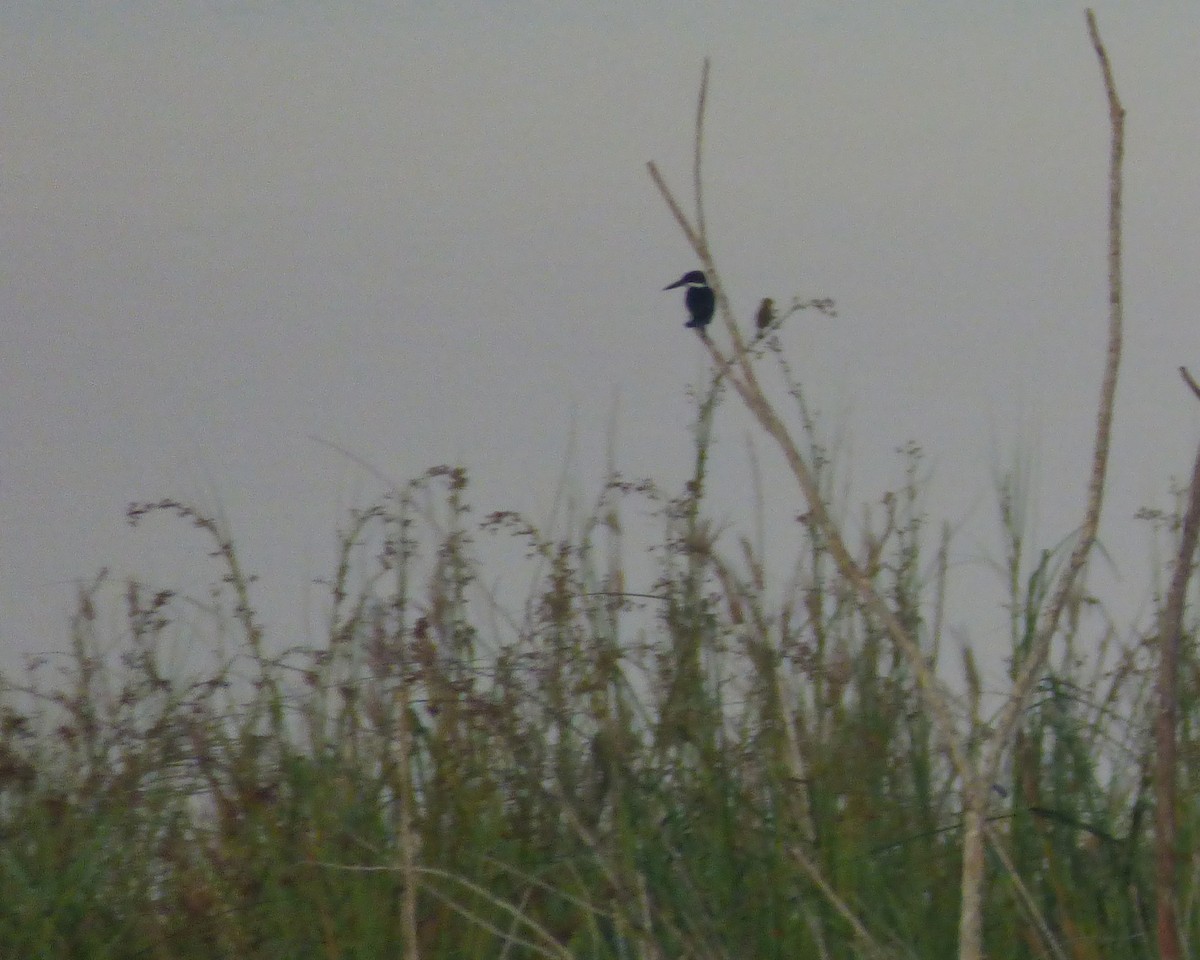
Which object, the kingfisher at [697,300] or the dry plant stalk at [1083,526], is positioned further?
the kingfisher at [697,300]

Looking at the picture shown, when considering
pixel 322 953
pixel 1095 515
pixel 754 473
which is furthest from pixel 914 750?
pixel 1095 515

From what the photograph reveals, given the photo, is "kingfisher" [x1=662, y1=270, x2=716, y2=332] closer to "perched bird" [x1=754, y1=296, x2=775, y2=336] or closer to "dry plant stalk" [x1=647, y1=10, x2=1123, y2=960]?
"perched bird" [x1=754, y1=296, x2=775, y2=336]

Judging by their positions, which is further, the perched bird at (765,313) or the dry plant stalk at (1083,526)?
the perched bird at (765,313)

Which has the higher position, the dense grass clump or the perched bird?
the perched bird

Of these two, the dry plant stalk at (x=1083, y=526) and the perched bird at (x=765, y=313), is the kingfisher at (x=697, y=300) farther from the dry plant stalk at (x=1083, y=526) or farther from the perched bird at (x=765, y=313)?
the dry plant stalk at (x=1083, y=526)

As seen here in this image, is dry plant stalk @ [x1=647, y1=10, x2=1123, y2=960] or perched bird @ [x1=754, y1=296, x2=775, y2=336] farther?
perched bird @ [x1=754, y1=296, x2=775, y2=336]

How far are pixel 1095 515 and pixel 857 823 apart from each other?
103 cm

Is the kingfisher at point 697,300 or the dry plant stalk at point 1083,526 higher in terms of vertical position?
the kingfisher at point 697,300

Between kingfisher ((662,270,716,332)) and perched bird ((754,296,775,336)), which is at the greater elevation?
kingfisher ((662,270,716,332))

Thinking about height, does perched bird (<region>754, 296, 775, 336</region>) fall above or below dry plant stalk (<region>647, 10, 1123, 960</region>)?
above

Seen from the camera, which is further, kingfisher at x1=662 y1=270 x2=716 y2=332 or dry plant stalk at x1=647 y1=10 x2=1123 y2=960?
kingfisher at x1=662 y1=270 x2=716 y2=332

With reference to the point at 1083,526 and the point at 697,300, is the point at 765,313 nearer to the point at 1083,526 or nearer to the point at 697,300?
the point at 697,300

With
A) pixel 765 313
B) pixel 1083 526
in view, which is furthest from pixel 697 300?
pixel 1083 526

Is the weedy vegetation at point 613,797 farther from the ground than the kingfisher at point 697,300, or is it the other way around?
the kingfisher at point 697,300
